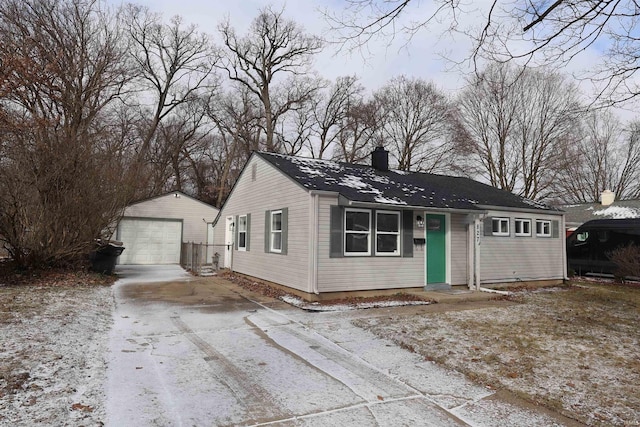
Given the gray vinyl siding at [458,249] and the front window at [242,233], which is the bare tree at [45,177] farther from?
the gray vinyl siding at [458,249]

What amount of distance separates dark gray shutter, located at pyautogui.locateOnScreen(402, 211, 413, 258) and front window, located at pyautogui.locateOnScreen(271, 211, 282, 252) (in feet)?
10.9

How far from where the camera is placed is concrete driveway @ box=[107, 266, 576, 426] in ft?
11.4

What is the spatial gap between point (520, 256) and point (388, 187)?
544 centimetres

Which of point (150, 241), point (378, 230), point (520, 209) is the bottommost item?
point (150, 241)

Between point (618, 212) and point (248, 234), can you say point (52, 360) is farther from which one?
point (618, 212)

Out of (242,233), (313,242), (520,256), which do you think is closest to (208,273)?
(242,233)

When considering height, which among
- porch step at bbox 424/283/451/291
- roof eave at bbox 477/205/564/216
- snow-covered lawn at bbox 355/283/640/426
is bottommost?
snow-covered lawn at bbox 355/283/640/426

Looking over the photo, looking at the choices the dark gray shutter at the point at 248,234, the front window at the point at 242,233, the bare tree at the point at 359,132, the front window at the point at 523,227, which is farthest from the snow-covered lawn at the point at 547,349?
the bare tree at the point at 359,132

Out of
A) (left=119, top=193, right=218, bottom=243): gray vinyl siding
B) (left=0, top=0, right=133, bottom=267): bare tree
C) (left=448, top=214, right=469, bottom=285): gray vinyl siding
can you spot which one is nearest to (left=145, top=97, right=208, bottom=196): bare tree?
(left=119, top=193, right=218, bottom=243): gray vinyl siding

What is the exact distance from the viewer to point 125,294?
9914mm

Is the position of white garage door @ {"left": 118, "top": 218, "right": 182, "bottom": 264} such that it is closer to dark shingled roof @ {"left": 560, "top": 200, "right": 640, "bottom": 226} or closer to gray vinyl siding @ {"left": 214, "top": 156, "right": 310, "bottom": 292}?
gray vinyl siding @ {"left": 214, "top": 156, "right": 310, "bottom": 292}

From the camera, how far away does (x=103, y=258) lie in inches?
512

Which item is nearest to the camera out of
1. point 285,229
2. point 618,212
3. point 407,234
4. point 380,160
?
point 407,234

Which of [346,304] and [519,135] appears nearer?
[346,304]
